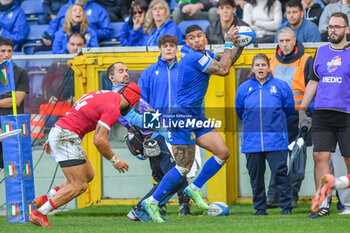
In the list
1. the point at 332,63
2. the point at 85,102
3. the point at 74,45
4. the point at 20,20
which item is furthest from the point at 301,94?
the point at 20,20

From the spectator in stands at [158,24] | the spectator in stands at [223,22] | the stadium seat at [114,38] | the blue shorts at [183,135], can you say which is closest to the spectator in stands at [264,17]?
the spectator in stands at [223,22]

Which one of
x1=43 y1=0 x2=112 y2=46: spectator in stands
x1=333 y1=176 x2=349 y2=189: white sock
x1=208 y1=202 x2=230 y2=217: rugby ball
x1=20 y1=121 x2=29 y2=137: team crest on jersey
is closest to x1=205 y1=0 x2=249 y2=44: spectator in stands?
x1=43 y1=0 x2=112 y2=46: spectator in stands

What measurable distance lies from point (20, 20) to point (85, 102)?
6811 mm

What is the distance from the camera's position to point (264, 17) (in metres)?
12.5

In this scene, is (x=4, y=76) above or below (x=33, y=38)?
below

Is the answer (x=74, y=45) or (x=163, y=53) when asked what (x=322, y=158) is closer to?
(x=163, y=53)

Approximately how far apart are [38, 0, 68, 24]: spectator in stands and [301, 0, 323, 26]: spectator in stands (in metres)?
5.26

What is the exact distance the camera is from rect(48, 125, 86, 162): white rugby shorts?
8812 millimetres

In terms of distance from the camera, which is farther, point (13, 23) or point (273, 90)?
point (13, 23)

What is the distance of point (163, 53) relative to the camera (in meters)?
10.6

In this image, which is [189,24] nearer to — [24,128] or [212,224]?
[24,128]

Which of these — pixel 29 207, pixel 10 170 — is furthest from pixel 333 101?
pixel 10 170

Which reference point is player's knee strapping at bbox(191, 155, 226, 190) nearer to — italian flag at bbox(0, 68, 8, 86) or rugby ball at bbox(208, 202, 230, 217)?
rugby ball at bbox(208, 202, 230, 217)

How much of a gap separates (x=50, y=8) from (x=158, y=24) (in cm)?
387
